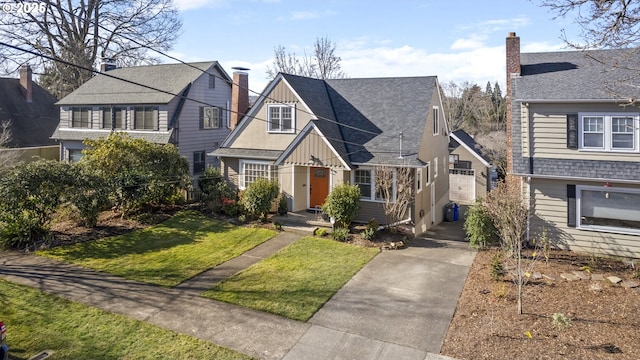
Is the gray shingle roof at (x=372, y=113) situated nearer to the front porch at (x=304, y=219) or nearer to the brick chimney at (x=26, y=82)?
the front porch at (x=304, y=219)

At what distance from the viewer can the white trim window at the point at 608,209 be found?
13.9 metres

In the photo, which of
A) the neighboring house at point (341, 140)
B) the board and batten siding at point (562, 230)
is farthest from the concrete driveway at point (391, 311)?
the neighboring house at point (341, 140)

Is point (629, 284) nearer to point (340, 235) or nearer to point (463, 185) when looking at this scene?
point (340, 235)

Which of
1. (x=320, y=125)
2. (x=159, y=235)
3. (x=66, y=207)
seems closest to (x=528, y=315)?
(x=320, y=125)

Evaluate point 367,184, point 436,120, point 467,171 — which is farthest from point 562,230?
point 467,171

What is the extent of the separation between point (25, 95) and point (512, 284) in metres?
40.9

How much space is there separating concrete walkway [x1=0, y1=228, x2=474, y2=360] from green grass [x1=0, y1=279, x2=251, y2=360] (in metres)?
0.31

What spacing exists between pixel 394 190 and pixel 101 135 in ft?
69.3

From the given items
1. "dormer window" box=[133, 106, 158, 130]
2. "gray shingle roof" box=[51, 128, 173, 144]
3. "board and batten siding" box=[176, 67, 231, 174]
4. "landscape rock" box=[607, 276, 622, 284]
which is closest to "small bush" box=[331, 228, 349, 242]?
"landscape rock" box=[607, 276, 622, 284]

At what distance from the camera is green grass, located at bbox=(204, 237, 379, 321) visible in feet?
34.4

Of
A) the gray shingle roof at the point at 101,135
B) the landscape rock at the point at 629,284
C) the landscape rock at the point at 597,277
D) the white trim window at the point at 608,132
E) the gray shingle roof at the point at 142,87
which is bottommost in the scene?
the landscape rock at the point at 629,284

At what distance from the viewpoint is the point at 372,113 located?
20.2 metres

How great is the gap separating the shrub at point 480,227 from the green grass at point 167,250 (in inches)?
299

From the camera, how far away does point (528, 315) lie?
9.56 metres
